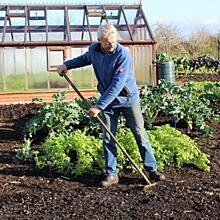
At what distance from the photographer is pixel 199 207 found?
4820mm

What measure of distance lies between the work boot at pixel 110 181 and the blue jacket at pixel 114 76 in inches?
30.3

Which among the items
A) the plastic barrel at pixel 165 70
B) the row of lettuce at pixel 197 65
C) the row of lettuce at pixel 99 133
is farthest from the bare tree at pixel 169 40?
the row of lettuce at pixel 99 133

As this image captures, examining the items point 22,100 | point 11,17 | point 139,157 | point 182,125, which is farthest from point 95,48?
point 11,17

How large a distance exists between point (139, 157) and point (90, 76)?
32.1 feet

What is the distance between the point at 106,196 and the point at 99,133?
2624 mm

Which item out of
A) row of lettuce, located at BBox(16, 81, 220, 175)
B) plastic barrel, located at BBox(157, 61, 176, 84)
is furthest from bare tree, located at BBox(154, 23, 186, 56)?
row of lettuce, located at BBox(16, 81, 220, 175)

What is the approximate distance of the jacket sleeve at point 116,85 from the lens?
17.9 feet

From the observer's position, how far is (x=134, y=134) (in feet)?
19.2

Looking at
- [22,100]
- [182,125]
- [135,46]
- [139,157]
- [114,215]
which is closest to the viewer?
[114,215]

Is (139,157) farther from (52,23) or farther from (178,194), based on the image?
(52,23)

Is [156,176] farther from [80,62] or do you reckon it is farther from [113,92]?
[80,62]

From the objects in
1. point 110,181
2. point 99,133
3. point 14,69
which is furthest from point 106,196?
point 14,69

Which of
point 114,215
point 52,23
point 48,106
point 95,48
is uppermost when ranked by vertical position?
point 52,23

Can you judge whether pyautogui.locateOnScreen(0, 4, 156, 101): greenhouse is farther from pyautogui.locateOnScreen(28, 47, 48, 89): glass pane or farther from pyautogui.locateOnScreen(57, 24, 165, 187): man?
pyautogui.locateOnScreen(57, 24, 165, 187): man
